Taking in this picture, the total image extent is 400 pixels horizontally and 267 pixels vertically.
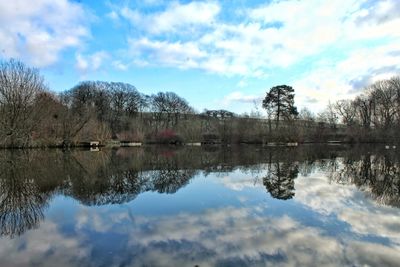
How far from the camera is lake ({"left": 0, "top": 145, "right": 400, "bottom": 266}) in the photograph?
618 cm

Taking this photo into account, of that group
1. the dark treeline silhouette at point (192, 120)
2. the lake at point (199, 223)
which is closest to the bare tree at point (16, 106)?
the dark treeline silhouette at point (192, 120)

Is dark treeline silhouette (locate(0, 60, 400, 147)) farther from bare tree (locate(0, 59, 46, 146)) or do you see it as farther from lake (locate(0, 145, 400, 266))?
lake (locate(0, 145, 400, 266))

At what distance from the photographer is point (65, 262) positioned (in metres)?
Result: 5.91

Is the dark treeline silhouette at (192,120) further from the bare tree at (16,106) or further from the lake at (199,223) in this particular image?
the lake at (199,223)

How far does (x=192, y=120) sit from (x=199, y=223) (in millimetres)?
80109

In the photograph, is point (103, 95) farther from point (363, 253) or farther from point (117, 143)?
point (363, 253)

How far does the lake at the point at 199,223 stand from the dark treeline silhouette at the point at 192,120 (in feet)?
133

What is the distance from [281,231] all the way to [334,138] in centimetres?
7365

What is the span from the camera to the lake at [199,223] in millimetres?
6176

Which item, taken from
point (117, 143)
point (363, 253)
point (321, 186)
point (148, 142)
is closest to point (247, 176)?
point (321, 186)

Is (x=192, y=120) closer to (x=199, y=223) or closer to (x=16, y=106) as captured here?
(x=16, y=106)

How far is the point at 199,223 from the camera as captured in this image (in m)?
8.57

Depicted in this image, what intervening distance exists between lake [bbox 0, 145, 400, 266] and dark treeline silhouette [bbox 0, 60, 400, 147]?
40.6 metres

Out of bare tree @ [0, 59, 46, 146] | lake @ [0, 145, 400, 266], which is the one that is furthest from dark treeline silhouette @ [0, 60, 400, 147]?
lake @ [0, 145, 400, 266]
